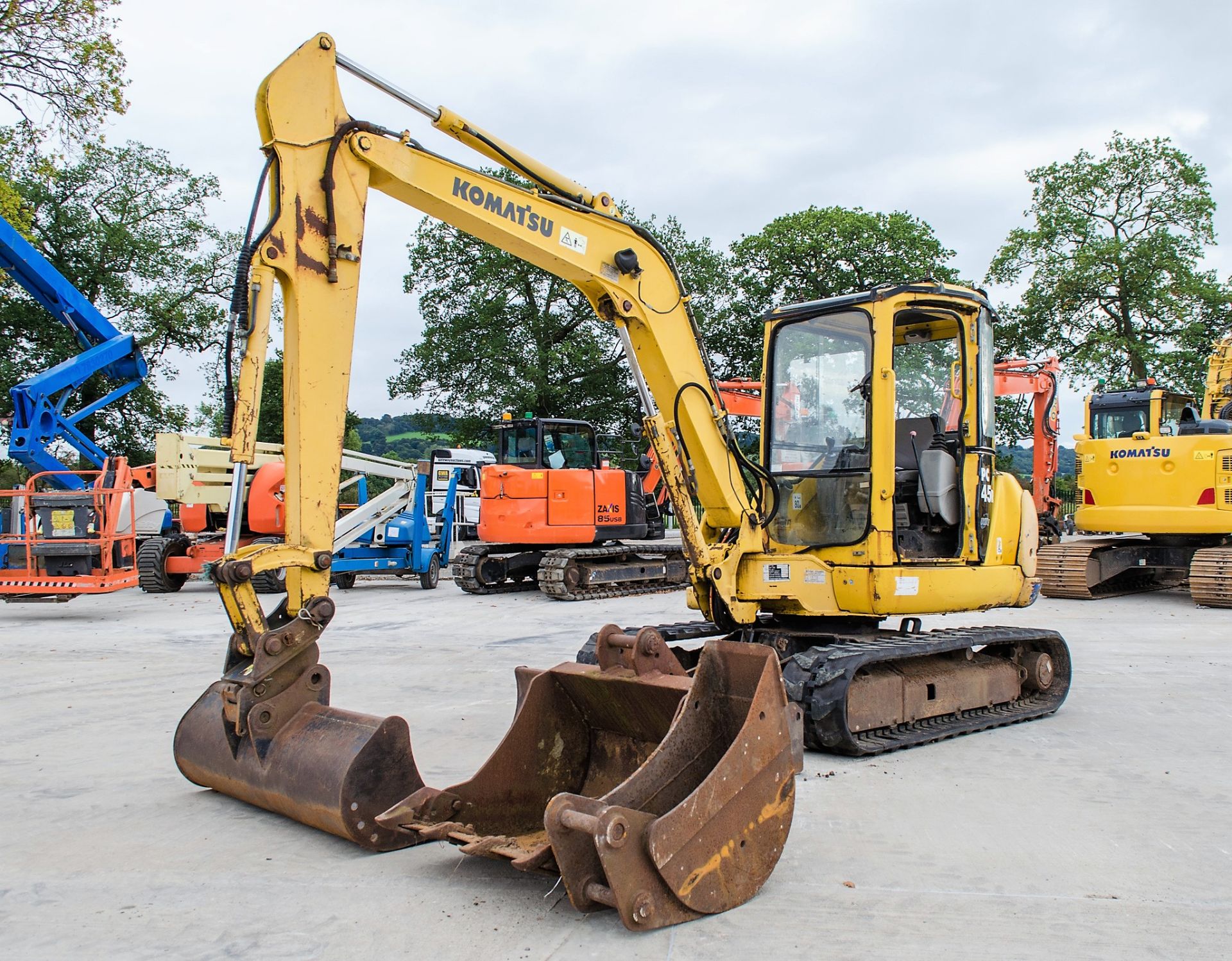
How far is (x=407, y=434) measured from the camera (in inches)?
1636

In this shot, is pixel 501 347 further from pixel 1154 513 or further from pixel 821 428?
pixel 821 428

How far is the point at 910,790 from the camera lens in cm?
493

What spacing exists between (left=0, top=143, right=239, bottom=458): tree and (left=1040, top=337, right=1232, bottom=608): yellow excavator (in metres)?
25.6

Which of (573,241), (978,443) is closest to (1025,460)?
→ (978,443)

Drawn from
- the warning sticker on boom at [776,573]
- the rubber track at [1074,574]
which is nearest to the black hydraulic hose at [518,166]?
the warning sticker on boom at [776,573]

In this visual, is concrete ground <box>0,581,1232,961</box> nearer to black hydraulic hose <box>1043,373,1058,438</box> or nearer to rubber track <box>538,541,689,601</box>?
rubber track <box>538,541,689,601</box>

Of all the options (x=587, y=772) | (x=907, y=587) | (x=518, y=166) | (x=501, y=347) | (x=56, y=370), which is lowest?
(x=587, y=772)

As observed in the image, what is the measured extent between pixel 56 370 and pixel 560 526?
861cm

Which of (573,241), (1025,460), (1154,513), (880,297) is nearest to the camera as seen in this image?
(573,241)

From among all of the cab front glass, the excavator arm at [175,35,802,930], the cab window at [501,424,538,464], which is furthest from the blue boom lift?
the excavator arm at [175,35,802,930]

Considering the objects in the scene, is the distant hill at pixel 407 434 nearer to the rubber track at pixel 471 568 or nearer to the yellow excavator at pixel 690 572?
the rubber track at pixel 471 568

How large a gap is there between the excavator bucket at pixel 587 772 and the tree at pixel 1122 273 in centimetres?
3096

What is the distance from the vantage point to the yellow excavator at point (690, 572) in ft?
12.0

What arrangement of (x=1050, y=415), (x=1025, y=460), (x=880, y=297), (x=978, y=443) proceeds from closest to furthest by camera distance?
1. (x=880, y=297)
2. (x=978, y=443)
3. (x=1050, y=415)
4. (x=1025, y=460)
